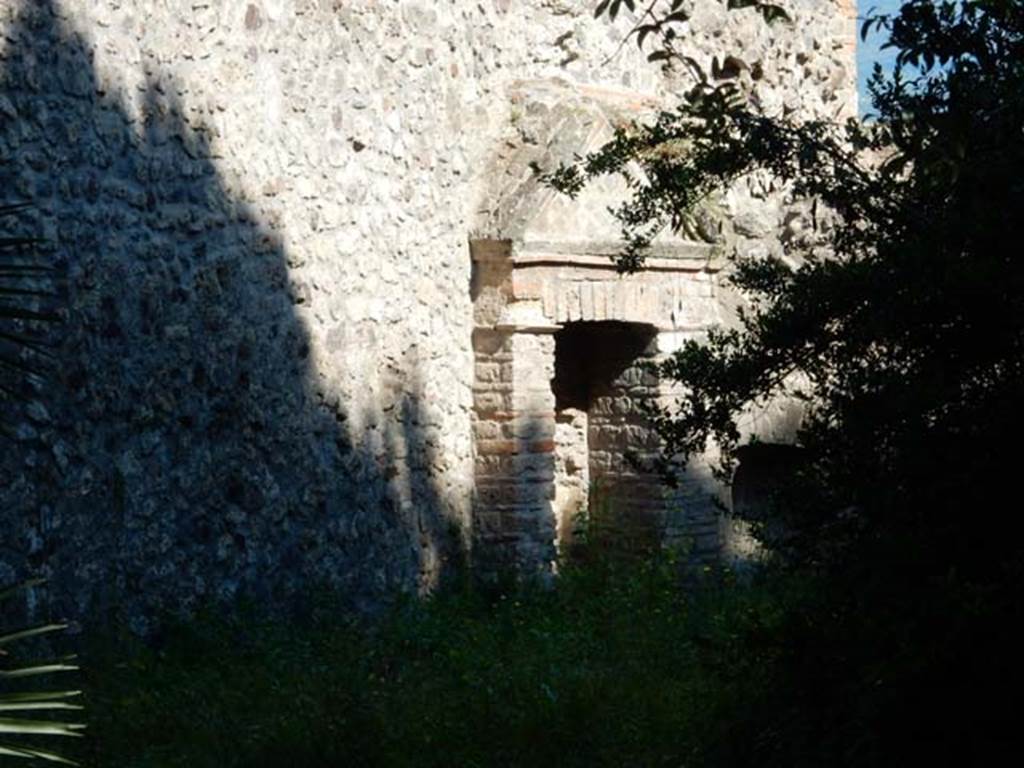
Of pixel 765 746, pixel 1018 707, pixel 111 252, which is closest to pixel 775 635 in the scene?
pixel 765 746

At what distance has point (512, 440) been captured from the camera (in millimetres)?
9977

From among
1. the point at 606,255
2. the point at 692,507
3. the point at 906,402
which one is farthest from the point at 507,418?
the point at 906,402

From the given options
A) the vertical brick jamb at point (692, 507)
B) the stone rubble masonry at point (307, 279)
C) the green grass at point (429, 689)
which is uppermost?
the stone rubble masonry at point (307, 279)

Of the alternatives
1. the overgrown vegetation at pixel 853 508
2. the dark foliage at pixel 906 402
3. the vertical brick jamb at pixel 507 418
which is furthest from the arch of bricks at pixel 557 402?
the dark foliage at pixel 906 402

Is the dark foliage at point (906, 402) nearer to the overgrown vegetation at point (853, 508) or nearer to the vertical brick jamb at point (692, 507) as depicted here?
the overgrown vegetation at point (853, 508)

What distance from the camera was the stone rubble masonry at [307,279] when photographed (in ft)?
23.5

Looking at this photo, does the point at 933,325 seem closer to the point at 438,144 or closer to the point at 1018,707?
the point at 1018,707

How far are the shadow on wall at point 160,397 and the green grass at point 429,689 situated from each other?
283 millimetres

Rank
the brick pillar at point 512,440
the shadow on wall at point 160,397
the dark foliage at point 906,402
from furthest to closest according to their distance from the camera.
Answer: the brick pillar at point 512,440 < the shadow on wall at point 160,397 < the dark foliage at point 906,402

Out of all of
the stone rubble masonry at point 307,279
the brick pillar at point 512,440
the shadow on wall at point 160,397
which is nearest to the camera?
the shadow on wall at point 160,397

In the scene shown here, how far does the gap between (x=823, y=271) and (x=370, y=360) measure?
14.1 ft

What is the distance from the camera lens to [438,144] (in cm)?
977

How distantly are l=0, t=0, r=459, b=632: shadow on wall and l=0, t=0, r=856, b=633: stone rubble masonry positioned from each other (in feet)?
0.04

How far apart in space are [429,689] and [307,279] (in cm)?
233
